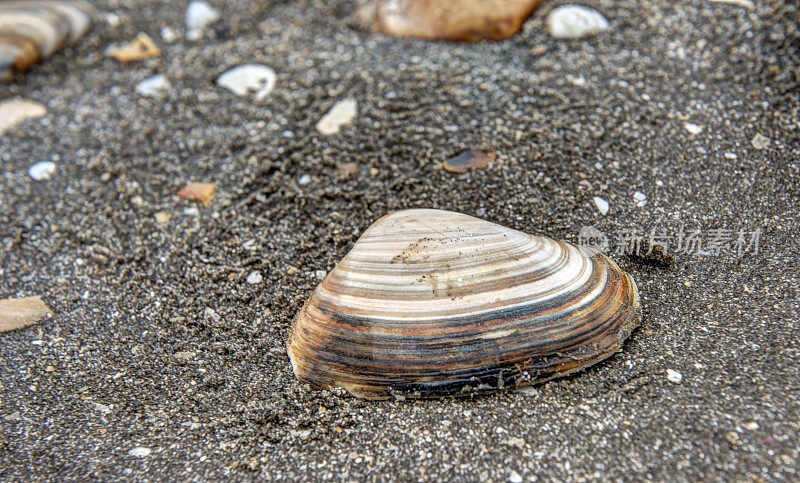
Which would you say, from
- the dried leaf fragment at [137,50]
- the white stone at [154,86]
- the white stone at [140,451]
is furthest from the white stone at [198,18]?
the white stone at [140,451]

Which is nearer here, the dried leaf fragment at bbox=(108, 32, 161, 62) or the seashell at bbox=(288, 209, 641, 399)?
the seashell at bbox=(288, 209, 641, 399)

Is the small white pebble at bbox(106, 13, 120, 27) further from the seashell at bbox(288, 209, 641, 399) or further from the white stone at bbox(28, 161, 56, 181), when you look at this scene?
the seashell at bbox(288, 209, 641, 399)

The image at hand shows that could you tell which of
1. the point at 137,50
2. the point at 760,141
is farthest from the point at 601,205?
the point at 137,50

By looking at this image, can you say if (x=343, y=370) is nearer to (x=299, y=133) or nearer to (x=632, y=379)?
(x=632, y=379)

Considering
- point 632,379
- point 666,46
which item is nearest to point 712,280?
point 632,379

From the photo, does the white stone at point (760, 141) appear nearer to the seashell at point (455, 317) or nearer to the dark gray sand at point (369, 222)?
the dark gray sand at point (369, 222)

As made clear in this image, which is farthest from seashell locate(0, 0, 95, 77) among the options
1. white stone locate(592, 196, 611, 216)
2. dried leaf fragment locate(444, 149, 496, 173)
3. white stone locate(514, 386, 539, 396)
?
white stone locate(514, 386, 539, 396)

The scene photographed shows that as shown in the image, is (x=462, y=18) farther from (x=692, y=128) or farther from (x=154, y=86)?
(x=154, y=86)
